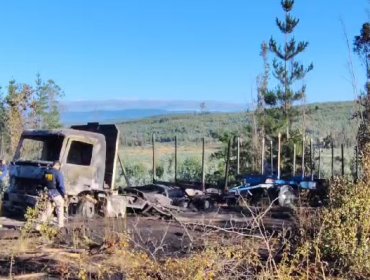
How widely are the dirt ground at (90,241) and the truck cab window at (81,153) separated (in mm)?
1503

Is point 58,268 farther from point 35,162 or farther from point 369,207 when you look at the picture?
point 35,162

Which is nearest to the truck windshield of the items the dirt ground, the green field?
the dirt ground

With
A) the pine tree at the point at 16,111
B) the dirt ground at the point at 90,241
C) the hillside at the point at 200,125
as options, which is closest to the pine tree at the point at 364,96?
the dirt ground at the point at 90,241

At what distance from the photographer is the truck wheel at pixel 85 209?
15820 mm

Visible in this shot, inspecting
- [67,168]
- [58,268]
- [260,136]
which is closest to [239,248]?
[58,268]

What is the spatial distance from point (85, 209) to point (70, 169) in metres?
1.04

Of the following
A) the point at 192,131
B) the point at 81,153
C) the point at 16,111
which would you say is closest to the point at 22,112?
the point at 16,111

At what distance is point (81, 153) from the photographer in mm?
16266

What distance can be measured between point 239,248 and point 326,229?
2596mm

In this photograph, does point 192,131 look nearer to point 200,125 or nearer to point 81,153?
point 200,125

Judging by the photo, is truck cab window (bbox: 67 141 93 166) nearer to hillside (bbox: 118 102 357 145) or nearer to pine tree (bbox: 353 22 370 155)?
pine tree (bbox: 353 22 370 155)

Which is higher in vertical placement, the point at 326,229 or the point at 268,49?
the point at 268,49

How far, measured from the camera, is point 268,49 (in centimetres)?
3080

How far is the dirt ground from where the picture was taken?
9.73 meters
